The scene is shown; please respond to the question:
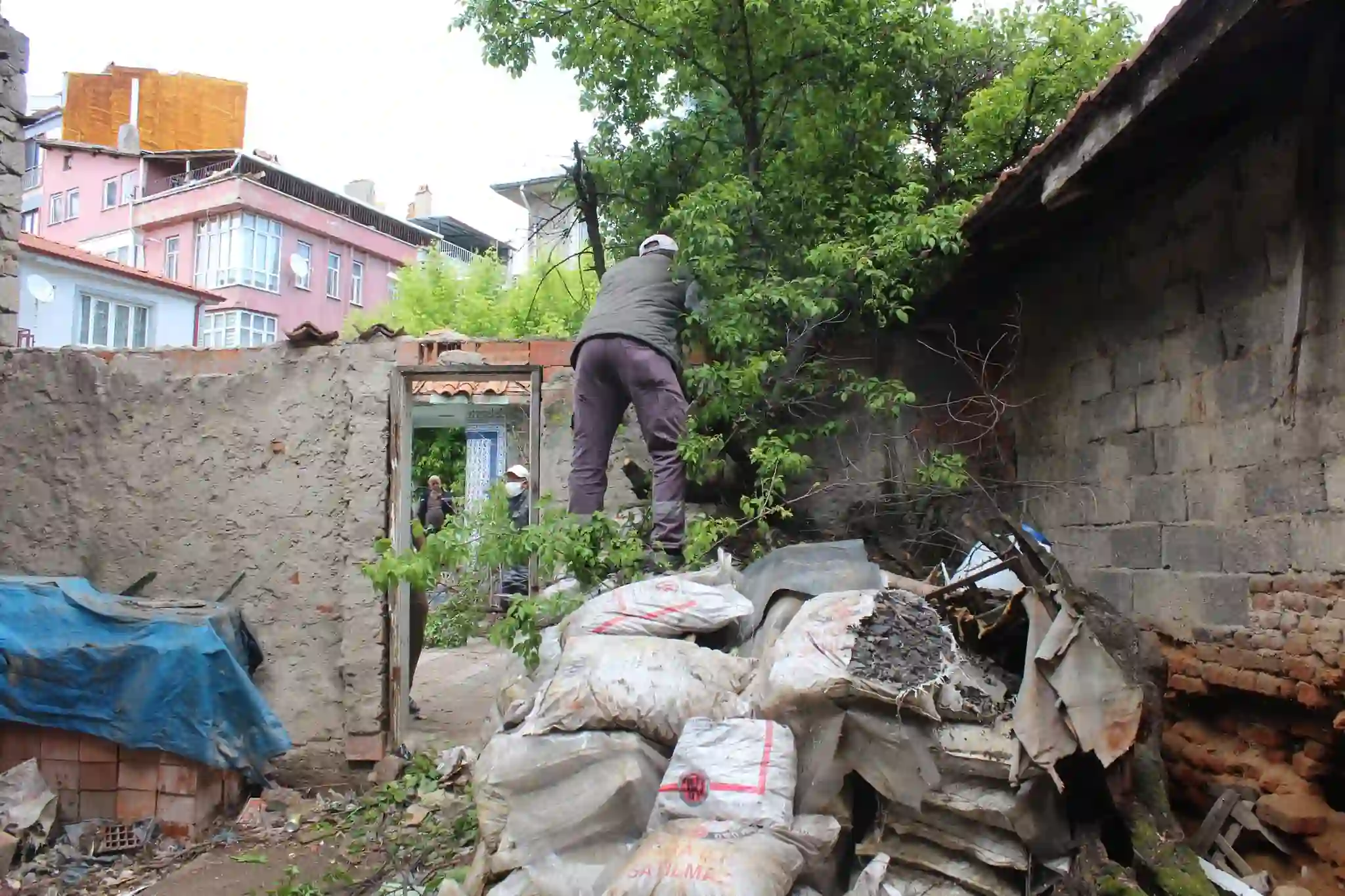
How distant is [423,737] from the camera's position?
5.51 metres

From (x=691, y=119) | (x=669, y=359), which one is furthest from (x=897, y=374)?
(x=691, y=119)

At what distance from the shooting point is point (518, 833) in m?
2.53

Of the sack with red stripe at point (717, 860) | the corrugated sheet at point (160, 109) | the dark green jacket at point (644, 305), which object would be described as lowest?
the sack with red stripe at point (717, 860)

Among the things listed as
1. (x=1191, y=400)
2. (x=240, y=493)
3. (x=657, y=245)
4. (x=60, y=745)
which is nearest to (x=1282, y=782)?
(x=1191, y=400)

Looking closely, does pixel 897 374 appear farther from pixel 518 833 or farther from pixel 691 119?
pixel 518 833

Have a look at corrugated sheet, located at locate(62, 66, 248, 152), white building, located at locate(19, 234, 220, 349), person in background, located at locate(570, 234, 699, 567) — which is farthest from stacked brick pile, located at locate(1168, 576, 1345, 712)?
corrugated sheet, located at locate(62, 66, 248, 152)

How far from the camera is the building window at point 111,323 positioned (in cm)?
1602

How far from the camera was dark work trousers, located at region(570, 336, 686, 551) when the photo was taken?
4.29 meters

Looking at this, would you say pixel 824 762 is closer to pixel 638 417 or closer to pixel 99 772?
pixel 638 417

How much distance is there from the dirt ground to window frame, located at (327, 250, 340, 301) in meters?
15.8

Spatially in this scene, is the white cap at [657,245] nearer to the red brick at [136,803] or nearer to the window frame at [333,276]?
Result: the red brick at [136,803]

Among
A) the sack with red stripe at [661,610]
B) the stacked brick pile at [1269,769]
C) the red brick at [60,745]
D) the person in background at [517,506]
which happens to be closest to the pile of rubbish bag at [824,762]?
the sack with red stripe at [661,610]

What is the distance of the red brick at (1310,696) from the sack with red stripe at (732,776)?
1.71 meters

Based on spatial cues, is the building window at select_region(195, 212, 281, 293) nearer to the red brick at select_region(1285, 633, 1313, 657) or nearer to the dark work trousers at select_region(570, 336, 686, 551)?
the dark work trousers at select_region(570, 336, 686, 551)
